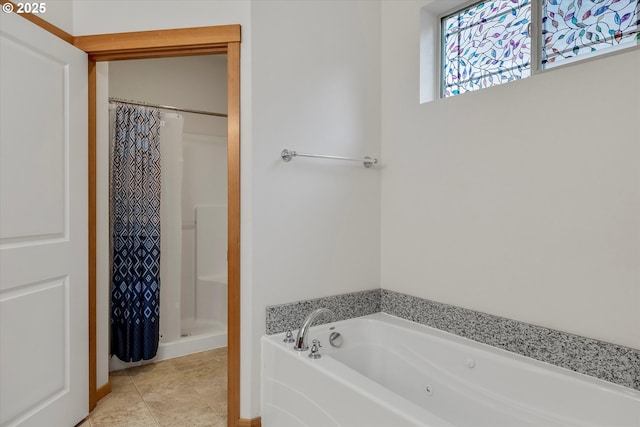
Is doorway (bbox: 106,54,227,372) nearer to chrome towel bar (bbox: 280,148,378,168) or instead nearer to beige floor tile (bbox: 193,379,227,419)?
beige floor tile (bbox: 193,379,227,419)

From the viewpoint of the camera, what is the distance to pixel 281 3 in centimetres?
210

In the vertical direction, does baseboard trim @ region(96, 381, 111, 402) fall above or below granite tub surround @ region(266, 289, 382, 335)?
below

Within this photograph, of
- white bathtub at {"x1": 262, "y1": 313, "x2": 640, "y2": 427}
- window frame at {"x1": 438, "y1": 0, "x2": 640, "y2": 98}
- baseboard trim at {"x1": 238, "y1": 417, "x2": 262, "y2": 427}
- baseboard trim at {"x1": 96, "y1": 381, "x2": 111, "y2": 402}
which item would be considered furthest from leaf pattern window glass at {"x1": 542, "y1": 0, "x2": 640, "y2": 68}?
baseboard trim at {"x1": 96, "y1": 381, "x2": 111, "y2": 402}

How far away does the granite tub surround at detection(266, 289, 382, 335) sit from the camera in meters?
2.07

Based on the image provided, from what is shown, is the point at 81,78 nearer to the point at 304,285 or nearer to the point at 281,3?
the point at 281,3

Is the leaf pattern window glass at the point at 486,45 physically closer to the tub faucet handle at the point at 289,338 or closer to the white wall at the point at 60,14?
the tub faucet handle at the point at 289,338

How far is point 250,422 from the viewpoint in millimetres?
2006

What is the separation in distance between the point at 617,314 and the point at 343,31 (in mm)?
1921

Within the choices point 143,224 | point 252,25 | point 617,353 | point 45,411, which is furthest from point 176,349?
point 617,353

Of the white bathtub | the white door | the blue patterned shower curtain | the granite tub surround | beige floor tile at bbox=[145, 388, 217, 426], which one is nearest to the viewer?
the white bathtub

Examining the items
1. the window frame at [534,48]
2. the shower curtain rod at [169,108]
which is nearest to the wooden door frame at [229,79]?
the shower curtain rod at [169,108]

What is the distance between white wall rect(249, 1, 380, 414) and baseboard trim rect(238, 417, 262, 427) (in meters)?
0.08

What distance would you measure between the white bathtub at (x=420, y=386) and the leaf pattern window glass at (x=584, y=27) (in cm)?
136

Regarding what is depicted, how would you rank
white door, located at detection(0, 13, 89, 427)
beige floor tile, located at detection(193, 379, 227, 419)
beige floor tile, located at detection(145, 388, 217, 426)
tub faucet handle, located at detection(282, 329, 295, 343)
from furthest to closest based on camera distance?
beige floor tile, located at detection(193, 379, 227, 419) < beige floor tile, located at detection(145, 388, 217, 426) < tub faucet handle, located at detection(282, 329, 295, 343) < white door, located at detection(0, 13, 89, 427)
